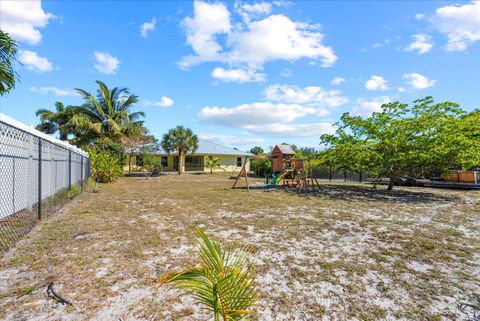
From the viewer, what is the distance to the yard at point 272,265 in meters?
2.64

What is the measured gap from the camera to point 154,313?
2533 millimetres

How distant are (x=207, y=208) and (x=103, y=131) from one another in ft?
56.3

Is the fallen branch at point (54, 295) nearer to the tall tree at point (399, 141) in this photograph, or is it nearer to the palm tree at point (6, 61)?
the palm tree at point (6, 61)

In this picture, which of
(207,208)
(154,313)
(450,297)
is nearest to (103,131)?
(207,208)

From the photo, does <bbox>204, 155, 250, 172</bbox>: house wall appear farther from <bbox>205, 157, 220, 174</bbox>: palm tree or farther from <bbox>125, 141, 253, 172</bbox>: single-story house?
<bbox>205, 157, 220, 174</bbox>: palm tree

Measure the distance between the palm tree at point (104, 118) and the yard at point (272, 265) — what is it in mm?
15661

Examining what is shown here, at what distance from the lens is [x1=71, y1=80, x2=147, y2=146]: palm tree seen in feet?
68.5

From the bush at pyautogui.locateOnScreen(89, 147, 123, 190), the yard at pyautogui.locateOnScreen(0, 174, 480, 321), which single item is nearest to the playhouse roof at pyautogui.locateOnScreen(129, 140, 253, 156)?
the bush at pyautogui.locateOnScreen(89, 147, 123, 190)

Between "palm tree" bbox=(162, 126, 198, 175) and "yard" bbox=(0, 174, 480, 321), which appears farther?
"palm tree" bbox=(162, 126, 198, 175)

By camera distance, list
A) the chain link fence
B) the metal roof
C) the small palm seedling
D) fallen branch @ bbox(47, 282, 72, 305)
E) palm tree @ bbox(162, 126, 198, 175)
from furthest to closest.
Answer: the metal roof < palm tree @ bbox(162, 126, 198, 175) < the chain link fence < fallen branch @ bbox(47, 282, 72, 305) < the small palm seedling

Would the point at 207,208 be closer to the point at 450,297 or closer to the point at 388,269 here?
the point at 388,269

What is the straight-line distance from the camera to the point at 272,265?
12.2ft

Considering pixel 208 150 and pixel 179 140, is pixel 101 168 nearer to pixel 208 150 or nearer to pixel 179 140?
pixel 179 140

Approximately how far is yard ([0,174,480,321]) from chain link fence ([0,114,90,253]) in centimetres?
35
